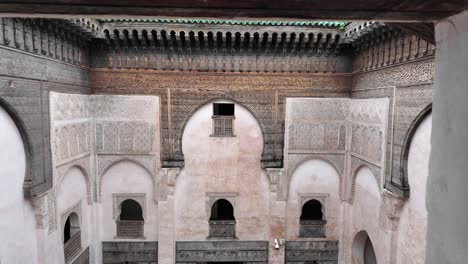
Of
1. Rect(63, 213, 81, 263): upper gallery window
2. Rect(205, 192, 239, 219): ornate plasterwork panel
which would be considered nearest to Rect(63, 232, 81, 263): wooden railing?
Rect(63, 213, 81, 263): upper gallery window

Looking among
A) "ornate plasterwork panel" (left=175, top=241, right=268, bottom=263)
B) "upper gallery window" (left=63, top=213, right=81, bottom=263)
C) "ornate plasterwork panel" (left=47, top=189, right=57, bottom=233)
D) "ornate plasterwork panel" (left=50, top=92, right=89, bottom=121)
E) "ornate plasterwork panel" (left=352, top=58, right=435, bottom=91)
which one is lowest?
"ornate plasterwork panel" (left=175, top=241, right=268, bottom=263)

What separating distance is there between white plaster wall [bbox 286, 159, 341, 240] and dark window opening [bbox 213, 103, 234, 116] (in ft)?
5.24

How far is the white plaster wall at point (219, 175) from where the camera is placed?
541cm

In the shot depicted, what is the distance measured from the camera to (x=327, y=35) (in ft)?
16.5

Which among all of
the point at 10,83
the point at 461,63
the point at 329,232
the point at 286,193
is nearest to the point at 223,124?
the point at 286,193

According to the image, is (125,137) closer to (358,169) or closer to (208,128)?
(208,128)

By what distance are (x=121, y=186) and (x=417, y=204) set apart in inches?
174

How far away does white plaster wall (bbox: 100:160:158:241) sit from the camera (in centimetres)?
533

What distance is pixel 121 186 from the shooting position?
5367mm

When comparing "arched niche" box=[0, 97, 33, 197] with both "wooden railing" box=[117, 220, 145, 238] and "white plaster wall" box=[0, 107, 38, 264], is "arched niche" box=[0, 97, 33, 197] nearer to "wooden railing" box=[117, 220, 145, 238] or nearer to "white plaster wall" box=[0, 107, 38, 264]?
"white plaster wall" box=[0, 107, 38, 264]

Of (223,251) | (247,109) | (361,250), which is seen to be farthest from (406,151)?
(223,251)

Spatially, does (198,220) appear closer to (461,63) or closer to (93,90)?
(93,90)

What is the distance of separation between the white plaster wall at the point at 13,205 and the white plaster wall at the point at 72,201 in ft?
1.63

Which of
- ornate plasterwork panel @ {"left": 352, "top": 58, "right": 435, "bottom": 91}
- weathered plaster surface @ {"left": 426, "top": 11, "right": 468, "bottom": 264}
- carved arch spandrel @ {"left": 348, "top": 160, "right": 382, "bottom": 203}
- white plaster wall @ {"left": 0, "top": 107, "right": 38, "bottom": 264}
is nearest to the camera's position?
weathered plaster surface @ {"left": 426, "top": 11, "right": 468, "bottom": 264}
